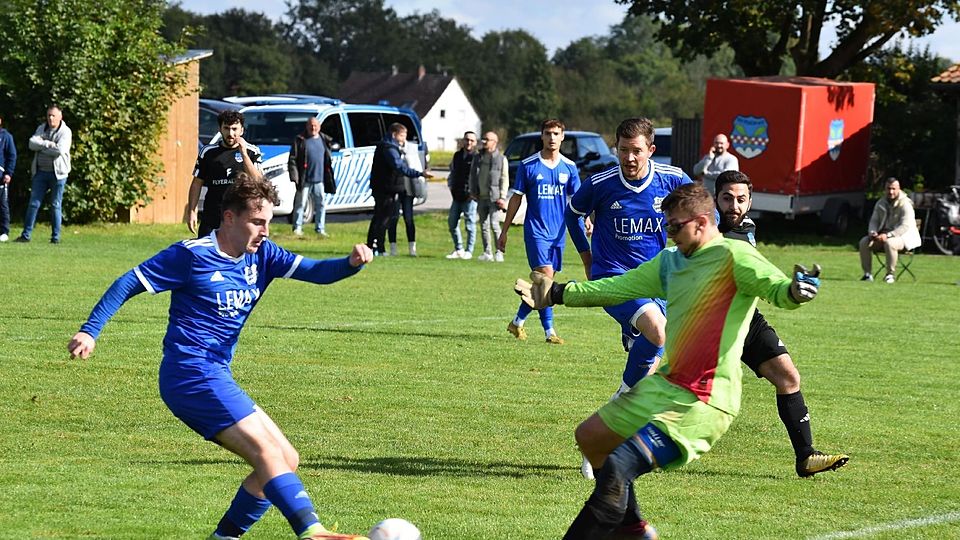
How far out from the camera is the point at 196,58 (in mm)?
25984

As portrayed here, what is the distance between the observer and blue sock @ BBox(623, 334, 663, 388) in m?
8.18

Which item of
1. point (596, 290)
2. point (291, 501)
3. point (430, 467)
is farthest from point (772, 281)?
point (430, 467)

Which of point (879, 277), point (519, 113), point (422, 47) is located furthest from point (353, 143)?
point (422, 47)

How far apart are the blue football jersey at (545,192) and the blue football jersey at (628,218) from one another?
4563 mm

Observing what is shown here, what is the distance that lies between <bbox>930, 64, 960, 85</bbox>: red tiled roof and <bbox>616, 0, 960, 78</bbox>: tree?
1.11 metres

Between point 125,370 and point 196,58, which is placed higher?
point 196,58

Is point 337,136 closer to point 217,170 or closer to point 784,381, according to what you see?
point 217,170

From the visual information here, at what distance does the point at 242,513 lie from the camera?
5.96m

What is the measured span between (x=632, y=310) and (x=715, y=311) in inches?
93.6

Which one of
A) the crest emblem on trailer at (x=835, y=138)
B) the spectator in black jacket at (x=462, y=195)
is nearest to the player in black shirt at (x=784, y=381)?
the spectator in black jacket at (x=462, y=195)

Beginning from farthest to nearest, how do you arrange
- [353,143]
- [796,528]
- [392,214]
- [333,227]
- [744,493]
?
[353,143] → [333,227] → [392,214] → [744,493] → [796,528]

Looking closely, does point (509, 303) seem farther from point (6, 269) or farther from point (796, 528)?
point (796, 528)

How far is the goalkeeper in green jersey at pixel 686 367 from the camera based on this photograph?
18.5 feet

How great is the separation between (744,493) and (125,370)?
5396 millimetres
